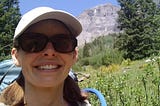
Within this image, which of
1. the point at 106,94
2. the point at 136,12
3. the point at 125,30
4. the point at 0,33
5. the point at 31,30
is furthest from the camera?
the point at 136,12

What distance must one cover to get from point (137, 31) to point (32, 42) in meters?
39.4

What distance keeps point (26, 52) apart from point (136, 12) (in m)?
45.2

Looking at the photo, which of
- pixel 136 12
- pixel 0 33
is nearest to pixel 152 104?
pixel 0 33

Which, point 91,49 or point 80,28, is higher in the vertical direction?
A: point 80,28

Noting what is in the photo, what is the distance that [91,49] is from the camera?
209 ft

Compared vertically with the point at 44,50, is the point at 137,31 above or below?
below

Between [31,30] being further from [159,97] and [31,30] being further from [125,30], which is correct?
[125,30]

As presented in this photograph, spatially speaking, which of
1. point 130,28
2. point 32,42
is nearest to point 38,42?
point 32,42

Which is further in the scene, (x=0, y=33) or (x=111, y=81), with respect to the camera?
(x=0, y=33)

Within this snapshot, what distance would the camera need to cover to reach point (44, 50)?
1.90 metres

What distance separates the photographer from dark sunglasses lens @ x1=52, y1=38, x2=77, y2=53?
1.91m

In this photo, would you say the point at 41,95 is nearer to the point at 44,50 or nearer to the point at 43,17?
the point at 44,50

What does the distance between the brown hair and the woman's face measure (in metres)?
0.13

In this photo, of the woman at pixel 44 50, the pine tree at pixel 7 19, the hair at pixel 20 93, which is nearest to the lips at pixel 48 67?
the woman at pixel 44 50
